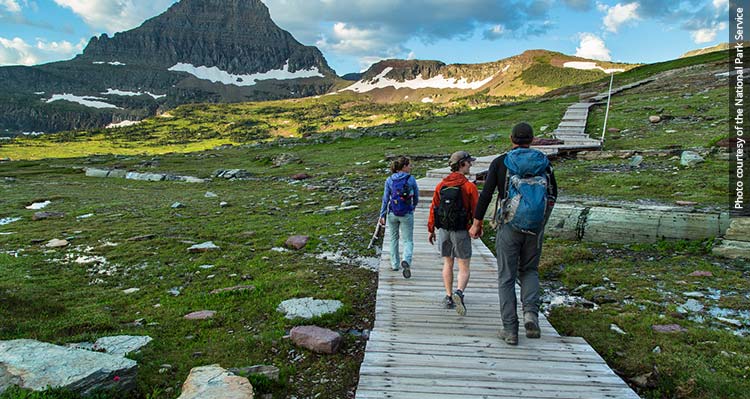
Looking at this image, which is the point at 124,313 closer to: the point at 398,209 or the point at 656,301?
the point at 398,209

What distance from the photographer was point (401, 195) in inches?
370

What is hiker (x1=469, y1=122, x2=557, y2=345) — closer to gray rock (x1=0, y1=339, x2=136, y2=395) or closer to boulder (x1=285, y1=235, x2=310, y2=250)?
gray rock (x1=0, y1=339, x2=136, y2=395)

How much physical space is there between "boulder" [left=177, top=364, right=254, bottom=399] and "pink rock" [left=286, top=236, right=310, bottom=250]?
25.2ft

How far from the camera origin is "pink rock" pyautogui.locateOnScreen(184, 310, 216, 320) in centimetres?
830

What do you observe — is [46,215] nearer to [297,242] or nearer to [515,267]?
[297,242]

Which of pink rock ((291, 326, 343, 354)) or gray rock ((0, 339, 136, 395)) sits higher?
gray rock ((0, 339, 136, 395))

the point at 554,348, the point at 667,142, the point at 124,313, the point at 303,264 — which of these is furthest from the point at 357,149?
the point at 554,348

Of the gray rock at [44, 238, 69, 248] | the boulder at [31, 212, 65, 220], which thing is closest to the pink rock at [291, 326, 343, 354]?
the gray rock at [44, 238, 69, 248]

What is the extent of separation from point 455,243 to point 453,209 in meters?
0.61

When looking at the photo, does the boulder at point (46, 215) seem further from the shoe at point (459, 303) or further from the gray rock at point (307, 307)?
the shoe at point (459, 303)

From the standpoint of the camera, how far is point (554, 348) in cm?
612

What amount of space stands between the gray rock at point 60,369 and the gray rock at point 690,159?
2168cm

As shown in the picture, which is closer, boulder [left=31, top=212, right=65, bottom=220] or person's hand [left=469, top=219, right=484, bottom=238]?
person's hand [left=469, top=219, right=484, bottom=238]

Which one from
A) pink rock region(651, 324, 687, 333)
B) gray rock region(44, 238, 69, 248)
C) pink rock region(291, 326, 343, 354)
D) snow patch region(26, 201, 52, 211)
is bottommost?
snow patch region(26, 201, 52, 211)
